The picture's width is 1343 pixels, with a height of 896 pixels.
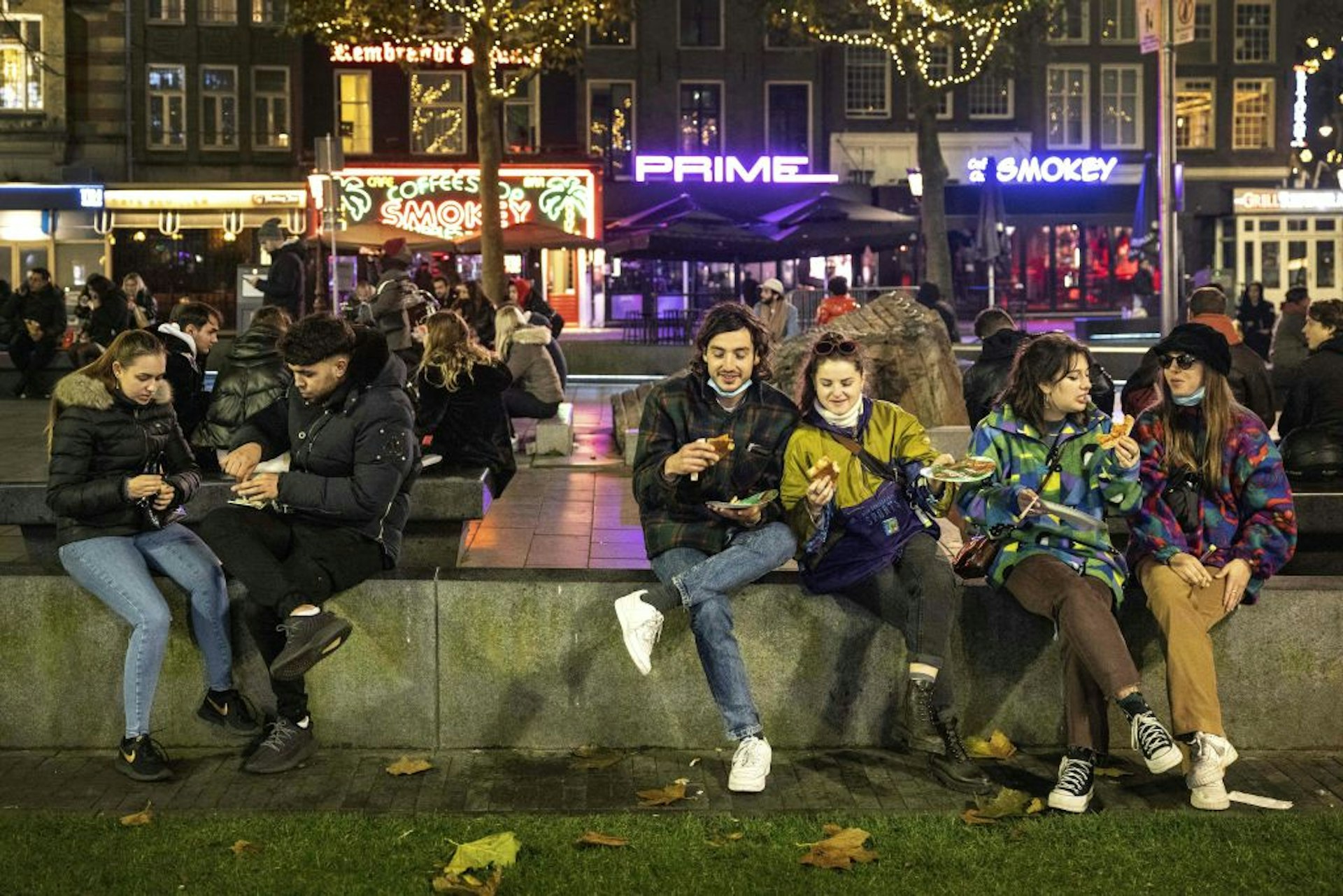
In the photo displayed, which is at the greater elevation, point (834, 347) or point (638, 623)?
point (834, 347)

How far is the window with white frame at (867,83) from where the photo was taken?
49562 millimetres

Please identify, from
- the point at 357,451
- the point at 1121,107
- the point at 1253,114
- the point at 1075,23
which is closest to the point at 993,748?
the point at 357,451

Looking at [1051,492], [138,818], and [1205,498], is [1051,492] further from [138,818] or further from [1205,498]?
[138,818]

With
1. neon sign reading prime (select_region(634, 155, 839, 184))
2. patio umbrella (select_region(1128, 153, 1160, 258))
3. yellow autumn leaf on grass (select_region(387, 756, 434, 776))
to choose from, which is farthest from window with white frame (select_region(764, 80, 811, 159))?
yellow autumn leaf on grass (select_region(387, 756, 434, 776))

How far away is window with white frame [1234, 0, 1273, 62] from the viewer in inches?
2047

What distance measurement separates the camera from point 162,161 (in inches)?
1741

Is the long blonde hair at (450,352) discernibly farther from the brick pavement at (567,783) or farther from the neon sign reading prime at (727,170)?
the neon sign reading prime at (727,170)

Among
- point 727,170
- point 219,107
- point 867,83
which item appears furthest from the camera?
point 867,83

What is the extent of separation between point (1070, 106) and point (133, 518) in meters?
47.1

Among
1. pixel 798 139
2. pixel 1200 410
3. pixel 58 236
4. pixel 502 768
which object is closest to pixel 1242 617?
pixel 1200 410

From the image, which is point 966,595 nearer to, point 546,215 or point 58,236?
point 546,215

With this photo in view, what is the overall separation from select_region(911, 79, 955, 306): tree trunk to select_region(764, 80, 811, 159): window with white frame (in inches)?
254

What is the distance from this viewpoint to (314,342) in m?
6.96

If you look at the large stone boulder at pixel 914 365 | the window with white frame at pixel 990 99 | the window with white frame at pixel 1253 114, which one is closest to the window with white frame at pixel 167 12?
the window with white frame at pixel 990 99
